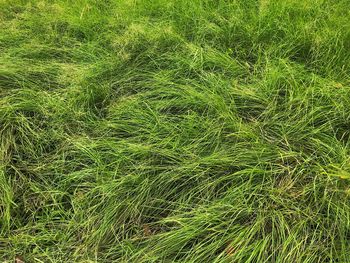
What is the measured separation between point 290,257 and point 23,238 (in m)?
1.24

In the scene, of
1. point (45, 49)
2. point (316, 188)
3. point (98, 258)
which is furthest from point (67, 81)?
point (316, 188)

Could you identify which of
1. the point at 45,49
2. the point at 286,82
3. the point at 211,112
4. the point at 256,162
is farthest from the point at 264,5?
the point at 45,49

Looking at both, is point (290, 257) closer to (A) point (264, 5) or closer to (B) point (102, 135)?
(B) point (102, 135)

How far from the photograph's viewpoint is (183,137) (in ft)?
6.49

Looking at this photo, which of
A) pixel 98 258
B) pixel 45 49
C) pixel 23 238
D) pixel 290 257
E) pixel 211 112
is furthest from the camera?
pixel 45 49

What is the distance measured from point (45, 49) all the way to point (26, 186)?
1210 mm

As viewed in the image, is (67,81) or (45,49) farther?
(45,49)

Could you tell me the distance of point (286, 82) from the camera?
2.11 metres

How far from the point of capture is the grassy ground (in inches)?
63.2

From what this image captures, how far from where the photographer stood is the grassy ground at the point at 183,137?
1.60 m

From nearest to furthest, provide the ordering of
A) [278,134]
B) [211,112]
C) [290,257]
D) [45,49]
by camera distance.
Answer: [290,257] < [278,134] < [211,112] < [45,49]

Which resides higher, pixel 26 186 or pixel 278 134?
pixel 278 134

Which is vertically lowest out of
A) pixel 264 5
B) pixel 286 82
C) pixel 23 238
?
pixel 23 238

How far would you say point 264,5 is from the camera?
8.23ft
